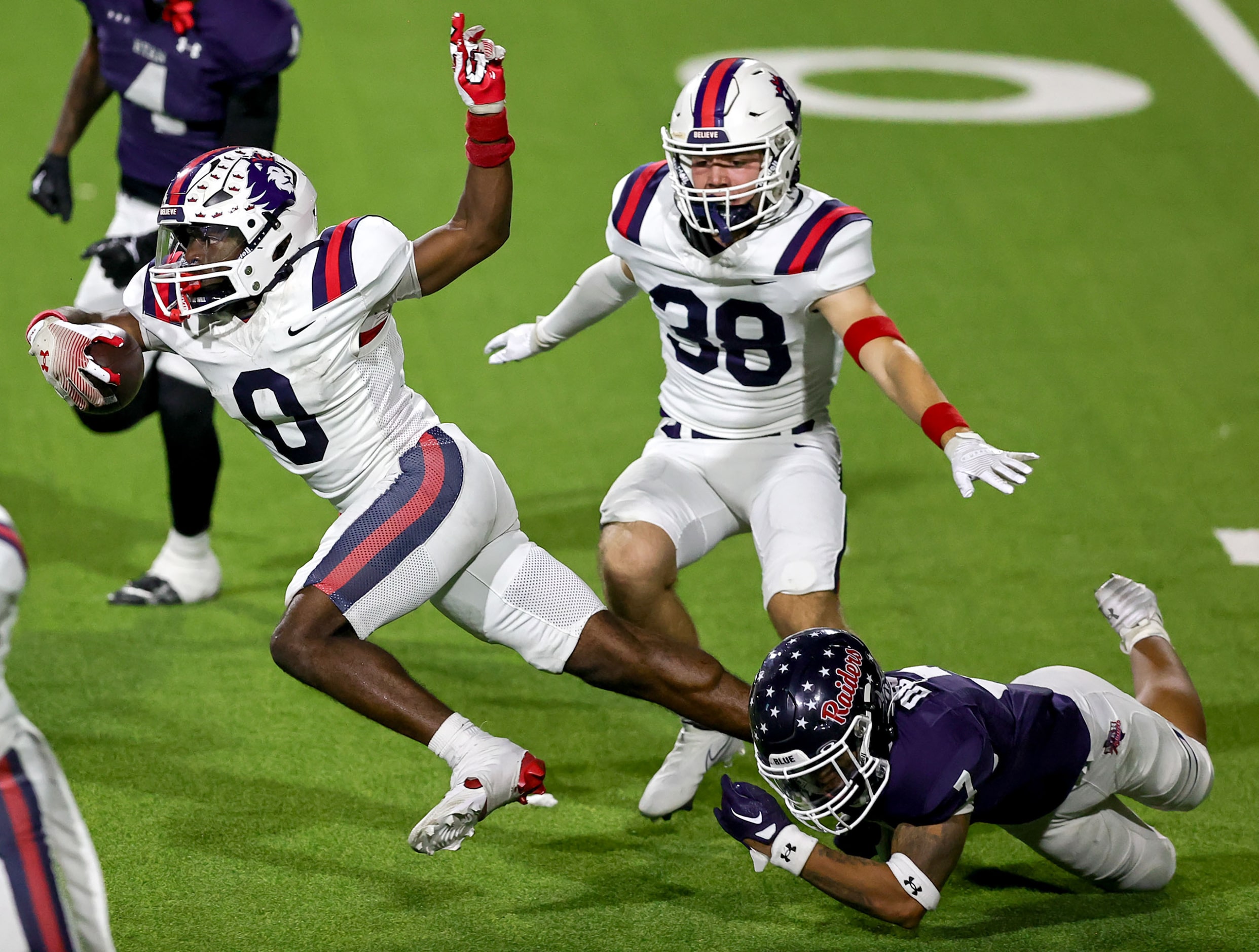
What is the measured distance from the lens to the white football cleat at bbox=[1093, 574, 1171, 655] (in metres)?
4.57

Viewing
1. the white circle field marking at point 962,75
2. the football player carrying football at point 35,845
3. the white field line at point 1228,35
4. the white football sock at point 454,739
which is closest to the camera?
the football player carrying football at point 35,845

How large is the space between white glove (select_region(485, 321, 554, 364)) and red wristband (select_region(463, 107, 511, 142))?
100cm

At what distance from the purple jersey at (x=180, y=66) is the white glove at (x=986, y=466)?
3.20m

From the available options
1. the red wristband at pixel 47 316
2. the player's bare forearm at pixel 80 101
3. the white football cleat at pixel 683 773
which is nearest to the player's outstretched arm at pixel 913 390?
the white football cleat at pixel 683 773

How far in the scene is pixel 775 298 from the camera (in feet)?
14.4

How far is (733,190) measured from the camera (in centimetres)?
426

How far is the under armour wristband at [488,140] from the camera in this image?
4.05 meters

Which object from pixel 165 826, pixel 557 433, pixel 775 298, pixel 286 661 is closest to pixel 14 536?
pixel 286 661

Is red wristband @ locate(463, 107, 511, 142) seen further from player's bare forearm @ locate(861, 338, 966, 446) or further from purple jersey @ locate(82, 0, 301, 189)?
purple jersey @ locate(82, 0, 301, 189)

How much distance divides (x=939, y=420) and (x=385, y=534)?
134cm

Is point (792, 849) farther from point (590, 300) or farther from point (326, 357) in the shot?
point (590, 300)

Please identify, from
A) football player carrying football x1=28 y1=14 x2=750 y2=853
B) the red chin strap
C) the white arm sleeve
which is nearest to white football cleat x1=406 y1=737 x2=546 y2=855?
football player carrying football x1=28 y1=14 x2=750 y2=853

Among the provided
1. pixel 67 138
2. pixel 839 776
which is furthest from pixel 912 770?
pixel 67 138

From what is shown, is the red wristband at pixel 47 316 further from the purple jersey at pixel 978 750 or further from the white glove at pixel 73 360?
the purple jersey at pixel 978 750
